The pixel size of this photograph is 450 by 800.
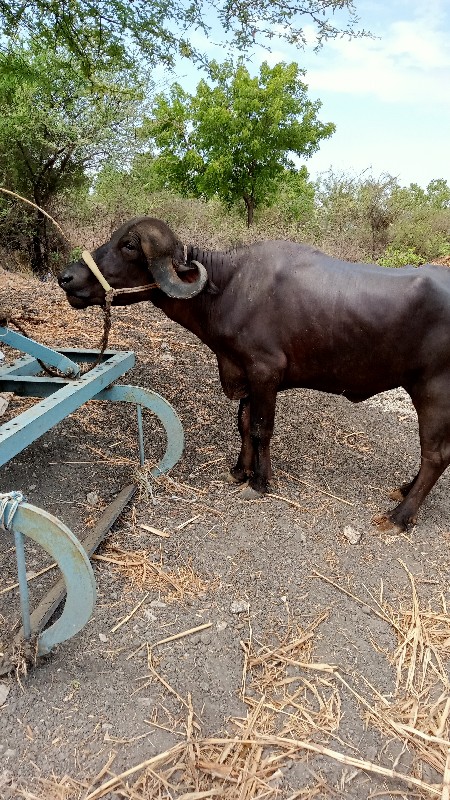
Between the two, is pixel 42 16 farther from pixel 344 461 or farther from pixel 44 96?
pixel 44 96

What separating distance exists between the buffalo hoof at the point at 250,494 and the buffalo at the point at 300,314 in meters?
0.22

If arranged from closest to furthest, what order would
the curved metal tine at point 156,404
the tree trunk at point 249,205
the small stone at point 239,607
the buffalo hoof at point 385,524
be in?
the small stone at point 239,607
the buffalo hoof at point 385,524
the curved metal tine at point 156,404
the tree trunk at point 249,205

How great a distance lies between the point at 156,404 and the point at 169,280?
0.78m

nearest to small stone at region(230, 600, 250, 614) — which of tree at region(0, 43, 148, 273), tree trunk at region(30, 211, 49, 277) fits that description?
tree at region(0, 43, 148, 273)

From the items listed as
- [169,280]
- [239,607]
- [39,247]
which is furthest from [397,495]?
[39,247]

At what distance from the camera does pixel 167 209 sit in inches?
760

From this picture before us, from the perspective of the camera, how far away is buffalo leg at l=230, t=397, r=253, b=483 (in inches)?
161

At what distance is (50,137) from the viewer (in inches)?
514

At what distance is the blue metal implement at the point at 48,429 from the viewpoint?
218cm

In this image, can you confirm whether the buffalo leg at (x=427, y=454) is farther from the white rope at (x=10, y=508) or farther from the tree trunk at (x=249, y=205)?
the tree trunk at (x=249, y=205)

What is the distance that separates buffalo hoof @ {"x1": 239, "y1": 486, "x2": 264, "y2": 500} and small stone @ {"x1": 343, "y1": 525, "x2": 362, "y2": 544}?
2.04 ft

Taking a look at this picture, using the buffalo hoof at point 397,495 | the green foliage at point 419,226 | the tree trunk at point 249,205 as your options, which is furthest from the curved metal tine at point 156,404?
the tree trunk at point 249,205

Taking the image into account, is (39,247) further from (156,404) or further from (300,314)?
(300,314)

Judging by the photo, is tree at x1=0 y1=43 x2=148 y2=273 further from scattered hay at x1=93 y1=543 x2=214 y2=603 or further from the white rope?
the white rope
